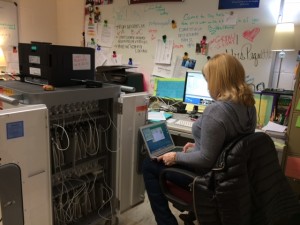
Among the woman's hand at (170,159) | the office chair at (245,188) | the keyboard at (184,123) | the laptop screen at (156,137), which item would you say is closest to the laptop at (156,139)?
the laptop screen at (156,137)

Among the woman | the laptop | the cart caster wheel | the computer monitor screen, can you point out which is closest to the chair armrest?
the woman

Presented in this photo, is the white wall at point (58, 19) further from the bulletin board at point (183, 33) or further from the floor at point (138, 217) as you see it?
the floor at point (138, 217)

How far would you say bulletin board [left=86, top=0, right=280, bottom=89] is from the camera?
2312 millimetres

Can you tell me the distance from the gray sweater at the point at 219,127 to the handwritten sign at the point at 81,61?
0.81 m

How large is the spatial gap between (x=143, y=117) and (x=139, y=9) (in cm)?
168

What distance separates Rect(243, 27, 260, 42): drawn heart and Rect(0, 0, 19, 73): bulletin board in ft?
9.71

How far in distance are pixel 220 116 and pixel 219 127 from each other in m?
0.05

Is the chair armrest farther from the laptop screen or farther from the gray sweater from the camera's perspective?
the laptop screen

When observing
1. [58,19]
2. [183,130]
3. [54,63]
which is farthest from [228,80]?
[58,19]

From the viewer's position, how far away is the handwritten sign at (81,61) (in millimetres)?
1534

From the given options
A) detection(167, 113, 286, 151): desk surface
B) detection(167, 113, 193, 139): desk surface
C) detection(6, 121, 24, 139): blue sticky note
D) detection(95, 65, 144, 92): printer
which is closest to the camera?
detection(6, 121, 24, 139): blue sticky note

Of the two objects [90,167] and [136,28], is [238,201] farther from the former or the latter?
[136,28]

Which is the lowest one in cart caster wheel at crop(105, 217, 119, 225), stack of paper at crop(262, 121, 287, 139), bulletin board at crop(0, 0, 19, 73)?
cart caster wheel at crop(105, 217, 119, 225)

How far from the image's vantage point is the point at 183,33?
2691 millimetres
